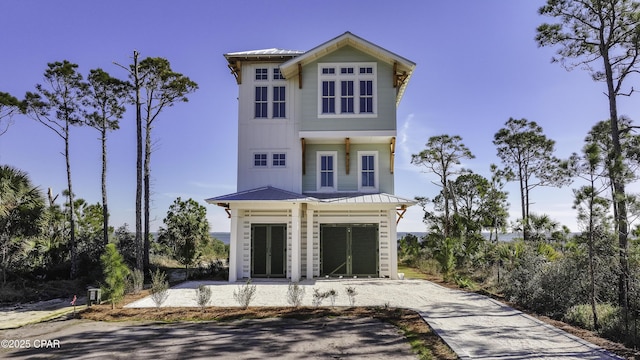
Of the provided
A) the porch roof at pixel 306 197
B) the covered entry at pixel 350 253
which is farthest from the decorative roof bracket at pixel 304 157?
the covered entry at pixel 350 253

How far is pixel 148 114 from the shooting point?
20797 mm

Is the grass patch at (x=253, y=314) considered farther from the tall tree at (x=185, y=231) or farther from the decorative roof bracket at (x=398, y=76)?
the decorative roof bracket at (x=398, y=76)

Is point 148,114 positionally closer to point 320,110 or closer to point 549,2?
point 320,110

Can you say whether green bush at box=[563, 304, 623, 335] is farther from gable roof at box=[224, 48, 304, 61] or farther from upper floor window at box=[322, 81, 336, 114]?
gable roof at box=[224, 48, 304, 61]

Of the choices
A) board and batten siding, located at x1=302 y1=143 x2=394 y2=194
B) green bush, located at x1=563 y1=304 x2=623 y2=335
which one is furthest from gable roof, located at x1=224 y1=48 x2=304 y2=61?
green bush, located at x1=563 y1=304 x2=623 y2=335

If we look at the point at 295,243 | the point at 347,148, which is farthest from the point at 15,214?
the point at 347,148

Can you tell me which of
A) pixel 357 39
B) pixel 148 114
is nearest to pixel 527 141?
pixel 357 39

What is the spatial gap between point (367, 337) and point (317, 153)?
1088 cm

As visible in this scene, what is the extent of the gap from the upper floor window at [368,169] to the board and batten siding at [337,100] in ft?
4.62

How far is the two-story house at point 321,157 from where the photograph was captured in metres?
16.2

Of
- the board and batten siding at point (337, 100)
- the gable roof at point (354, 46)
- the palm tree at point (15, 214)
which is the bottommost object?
the palm tree at point (15, 214)

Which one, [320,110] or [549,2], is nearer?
[549,2]

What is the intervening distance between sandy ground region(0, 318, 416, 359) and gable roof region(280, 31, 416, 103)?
36.9ft

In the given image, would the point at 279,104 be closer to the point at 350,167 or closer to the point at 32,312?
the point at 350,167
